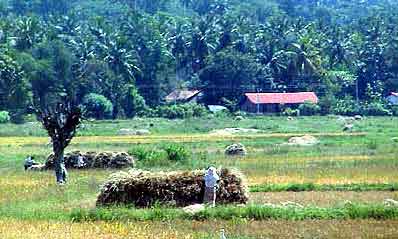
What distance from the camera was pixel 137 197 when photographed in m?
20.3

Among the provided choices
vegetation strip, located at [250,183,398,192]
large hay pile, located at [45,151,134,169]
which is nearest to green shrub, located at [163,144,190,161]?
large hay pile, located at [45,151,134,169]

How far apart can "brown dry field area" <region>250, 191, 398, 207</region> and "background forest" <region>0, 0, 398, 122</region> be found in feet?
163

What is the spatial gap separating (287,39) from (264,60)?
2.98m

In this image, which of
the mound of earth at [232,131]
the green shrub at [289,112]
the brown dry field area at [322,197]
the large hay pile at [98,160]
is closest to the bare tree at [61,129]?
the large hay pile at [98,160]

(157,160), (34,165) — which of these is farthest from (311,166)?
(34,165)

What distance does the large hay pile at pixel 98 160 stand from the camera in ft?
107

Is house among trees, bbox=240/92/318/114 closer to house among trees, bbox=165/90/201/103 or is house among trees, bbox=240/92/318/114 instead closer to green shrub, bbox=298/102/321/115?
green shrub, bbox=298/102/321/115

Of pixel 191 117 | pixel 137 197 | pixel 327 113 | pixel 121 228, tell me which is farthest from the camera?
pixel 327 113

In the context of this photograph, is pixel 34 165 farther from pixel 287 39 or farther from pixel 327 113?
pixel 287 39

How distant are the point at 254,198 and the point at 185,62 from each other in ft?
227

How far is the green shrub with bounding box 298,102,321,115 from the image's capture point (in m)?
80.4

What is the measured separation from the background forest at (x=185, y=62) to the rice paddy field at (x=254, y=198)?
93.7 ft

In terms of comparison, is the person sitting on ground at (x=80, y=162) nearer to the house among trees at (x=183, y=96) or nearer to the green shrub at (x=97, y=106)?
the green shrub at (x=97, y=106)

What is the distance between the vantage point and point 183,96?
8481 centimetres
